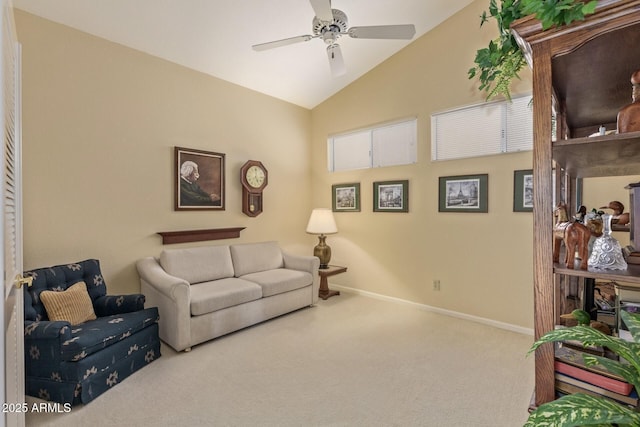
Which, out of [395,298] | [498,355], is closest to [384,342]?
[498,355]

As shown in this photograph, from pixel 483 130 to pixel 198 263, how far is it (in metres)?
3.58

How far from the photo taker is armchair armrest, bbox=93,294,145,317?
8.94 ft

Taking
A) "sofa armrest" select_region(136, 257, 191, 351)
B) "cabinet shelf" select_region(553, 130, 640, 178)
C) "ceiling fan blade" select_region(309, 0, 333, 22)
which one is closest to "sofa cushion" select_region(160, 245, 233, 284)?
"sofa armrest" select_region(136, 257, 191, 351)

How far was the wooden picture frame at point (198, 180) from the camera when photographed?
3672 mm

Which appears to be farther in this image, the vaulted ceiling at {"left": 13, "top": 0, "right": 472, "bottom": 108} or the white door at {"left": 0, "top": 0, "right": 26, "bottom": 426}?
the vaulted ceiling at {"left": 13, "top": 0, "right": 472, "bottom": 108}

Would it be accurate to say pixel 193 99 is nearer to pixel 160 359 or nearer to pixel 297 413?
pixel 160 359

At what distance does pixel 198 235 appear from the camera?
385 cm

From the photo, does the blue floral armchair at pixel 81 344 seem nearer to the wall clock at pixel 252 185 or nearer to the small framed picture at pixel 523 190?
the wall clock at pixel 252 185

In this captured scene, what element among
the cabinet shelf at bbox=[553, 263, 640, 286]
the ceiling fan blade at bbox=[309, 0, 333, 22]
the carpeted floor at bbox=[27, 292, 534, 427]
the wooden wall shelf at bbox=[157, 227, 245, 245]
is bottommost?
the carpeted floor at bbox=[27, 292, 534, 427]

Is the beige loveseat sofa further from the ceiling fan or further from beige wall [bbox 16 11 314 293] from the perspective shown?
the ceiling fan

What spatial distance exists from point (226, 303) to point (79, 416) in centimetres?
135

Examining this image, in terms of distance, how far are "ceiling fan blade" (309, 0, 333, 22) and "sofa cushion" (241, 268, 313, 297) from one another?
2674 mm

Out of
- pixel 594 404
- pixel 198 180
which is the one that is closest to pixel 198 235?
pixel 198 180

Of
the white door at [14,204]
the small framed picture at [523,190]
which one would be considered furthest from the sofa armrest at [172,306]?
the small framed picture at [523,190]
